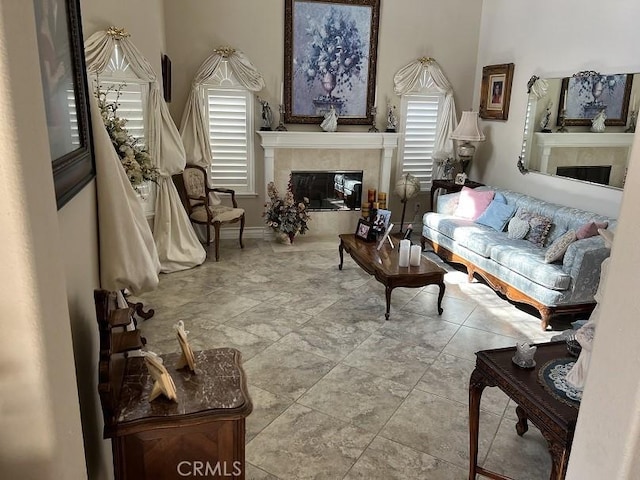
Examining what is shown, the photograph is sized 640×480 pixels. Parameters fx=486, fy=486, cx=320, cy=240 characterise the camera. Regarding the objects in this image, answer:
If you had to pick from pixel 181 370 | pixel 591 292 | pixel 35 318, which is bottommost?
pixel 591 292

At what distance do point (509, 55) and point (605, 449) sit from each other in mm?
6059

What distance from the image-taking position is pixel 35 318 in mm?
925

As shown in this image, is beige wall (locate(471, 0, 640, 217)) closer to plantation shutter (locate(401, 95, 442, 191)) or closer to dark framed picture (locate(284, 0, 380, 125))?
plantation shutter (locate(401, 95, 442, 191))

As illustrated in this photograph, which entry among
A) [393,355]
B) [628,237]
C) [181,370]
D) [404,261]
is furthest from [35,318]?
[404,261]

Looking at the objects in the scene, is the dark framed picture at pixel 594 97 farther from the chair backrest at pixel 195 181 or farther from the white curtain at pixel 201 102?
the chair backrest at pixel 195 181

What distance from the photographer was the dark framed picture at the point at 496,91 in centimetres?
620

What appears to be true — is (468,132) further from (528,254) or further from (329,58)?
(528,254)

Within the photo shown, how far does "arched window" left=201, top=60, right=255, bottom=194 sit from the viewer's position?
607 centimetres

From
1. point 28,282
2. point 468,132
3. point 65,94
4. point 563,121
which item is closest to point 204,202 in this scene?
point 468,132

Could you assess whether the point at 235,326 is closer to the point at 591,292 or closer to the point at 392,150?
the point at 591,292

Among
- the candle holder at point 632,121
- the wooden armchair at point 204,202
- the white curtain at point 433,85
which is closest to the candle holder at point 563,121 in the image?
the candle holder at point 632,121

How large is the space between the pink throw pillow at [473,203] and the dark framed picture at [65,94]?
4.85 metres

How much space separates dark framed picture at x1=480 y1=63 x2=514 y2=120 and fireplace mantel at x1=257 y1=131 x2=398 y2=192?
50.9 inches

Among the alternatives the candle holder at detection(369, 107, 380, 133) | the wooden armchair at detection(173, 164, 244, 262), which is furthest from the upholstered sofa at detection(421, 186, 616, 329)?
the wooden armchair at detection(173, 164, 244, 262)
